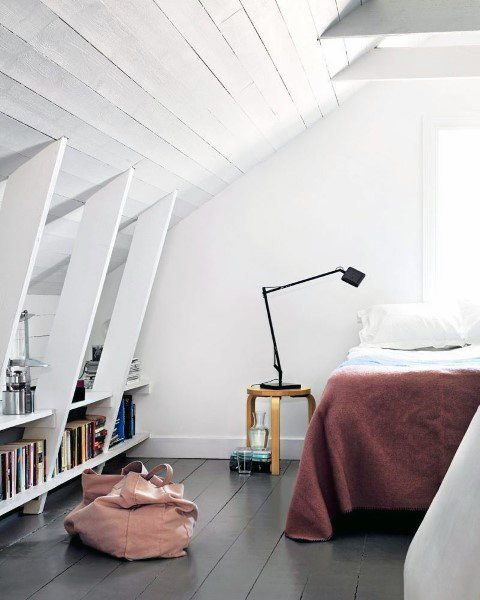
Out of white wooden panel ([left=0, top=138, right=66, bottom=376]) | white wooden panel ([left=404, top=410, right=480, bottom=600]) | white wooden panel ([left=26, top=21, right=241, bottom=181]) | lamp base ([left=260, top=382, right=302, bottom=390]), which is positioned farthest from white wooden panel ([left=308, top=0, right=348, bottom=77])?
white wooden panel ([left=404, top=410, right=480, bottom=600])

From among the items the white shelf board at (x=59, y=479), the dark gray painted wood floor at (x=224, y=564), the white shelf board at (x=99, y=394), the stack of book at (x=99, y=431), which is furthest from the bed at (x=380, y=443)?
the stack of book at (x=99, y=431)

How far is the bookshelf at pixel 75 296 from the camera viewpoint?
2.88m

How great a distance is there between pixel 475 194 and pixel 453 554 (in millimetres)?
4385

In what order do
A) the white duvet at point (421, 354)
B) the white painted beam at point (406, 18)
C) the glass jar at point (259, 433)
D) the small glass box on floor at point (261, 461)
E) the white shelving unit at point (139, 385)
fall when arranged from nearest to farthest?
the white painted beam at point (406, 18), the white duvet at point (421, 354), the small glass box on floor at point (261, 461), the glass jar at point (259, 433), the white shelving unit at point (139, 385)

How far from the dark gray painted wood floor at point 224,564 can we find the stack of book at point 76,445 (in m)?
0.25

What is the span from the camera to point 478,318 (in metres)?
4.37

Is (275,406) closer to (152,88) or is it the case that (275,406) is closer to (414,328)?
(414,328)

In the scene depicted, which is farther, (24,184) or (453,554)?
(24,184)

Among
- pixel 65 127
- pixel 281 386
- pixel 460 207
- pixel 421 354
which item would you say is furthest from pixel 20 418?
pixel 460 207

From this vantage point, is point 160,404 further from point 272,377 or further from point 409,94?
point 409,94

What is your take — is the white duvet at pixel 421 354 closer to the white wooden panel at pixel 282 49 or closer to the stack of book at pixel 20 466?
the white wooden panel at pixel 282 49

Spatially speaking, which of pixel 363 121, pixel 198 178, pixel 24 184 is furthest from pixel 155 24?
pixel 363 121

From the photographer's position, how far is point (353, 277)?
4.47 metres

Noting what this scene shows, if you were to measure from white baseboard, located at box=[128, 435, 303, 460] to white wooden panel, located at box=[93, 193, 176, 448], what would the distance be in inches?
27.9
